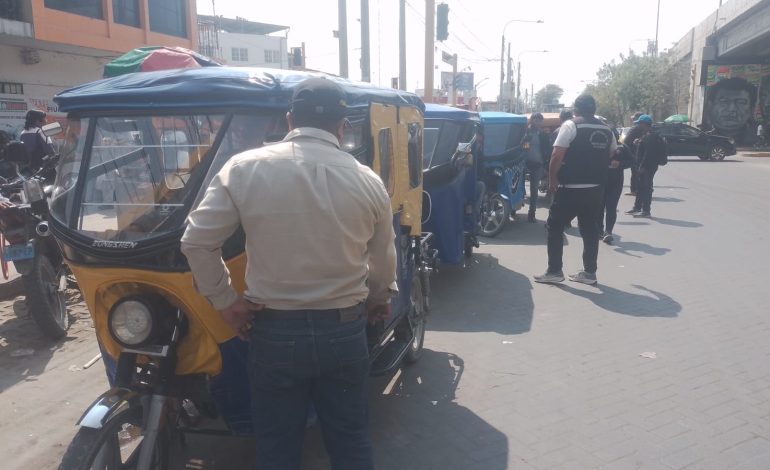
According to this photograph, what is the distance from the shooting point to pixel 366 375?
8.85 feet

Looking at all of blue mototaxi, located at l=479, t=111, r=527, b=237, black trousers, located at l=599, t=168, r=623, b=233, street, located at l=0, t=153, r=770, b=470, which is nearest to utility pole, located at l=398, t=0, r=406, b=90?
blue mototaxi, located at l=479, t=111, r=527, b=237

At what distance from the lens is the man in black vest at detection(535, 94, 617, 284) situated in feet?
23.2

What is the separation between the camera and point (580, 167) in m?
7.09

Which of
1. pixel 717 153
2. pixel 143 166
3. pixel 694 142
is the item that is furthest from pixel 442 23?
pixel 143 166

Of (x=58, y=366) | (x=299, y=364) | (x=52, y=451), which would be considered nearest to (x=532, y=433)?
(x=299, y=364)

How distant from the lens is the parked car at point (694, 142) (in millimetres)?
27797

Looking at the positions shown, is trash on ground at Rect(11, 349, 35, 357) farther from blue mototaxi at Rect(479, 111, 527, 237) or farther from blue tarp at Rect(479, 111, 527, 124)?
blue tarp at Rect(479, 111, 527, 124)

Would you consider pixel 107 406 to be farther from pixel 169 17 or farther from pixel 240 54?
pixel 240 54

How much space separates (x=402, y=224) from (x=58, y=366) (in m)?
2.90

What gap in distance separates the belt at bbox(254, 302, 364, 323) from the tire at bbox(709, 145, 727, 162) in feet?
95.4

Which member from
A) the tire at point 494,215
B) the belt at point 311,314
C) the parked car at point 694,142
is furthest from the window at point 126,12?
the parked car at point 694,142

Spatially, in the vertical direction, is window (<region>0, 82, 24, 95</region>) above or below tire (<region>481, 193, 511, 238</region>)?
above

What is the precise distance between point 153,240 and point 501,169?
27.5 ft

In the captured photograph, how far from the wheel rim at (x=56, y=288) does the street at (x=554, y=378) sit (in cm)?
21
